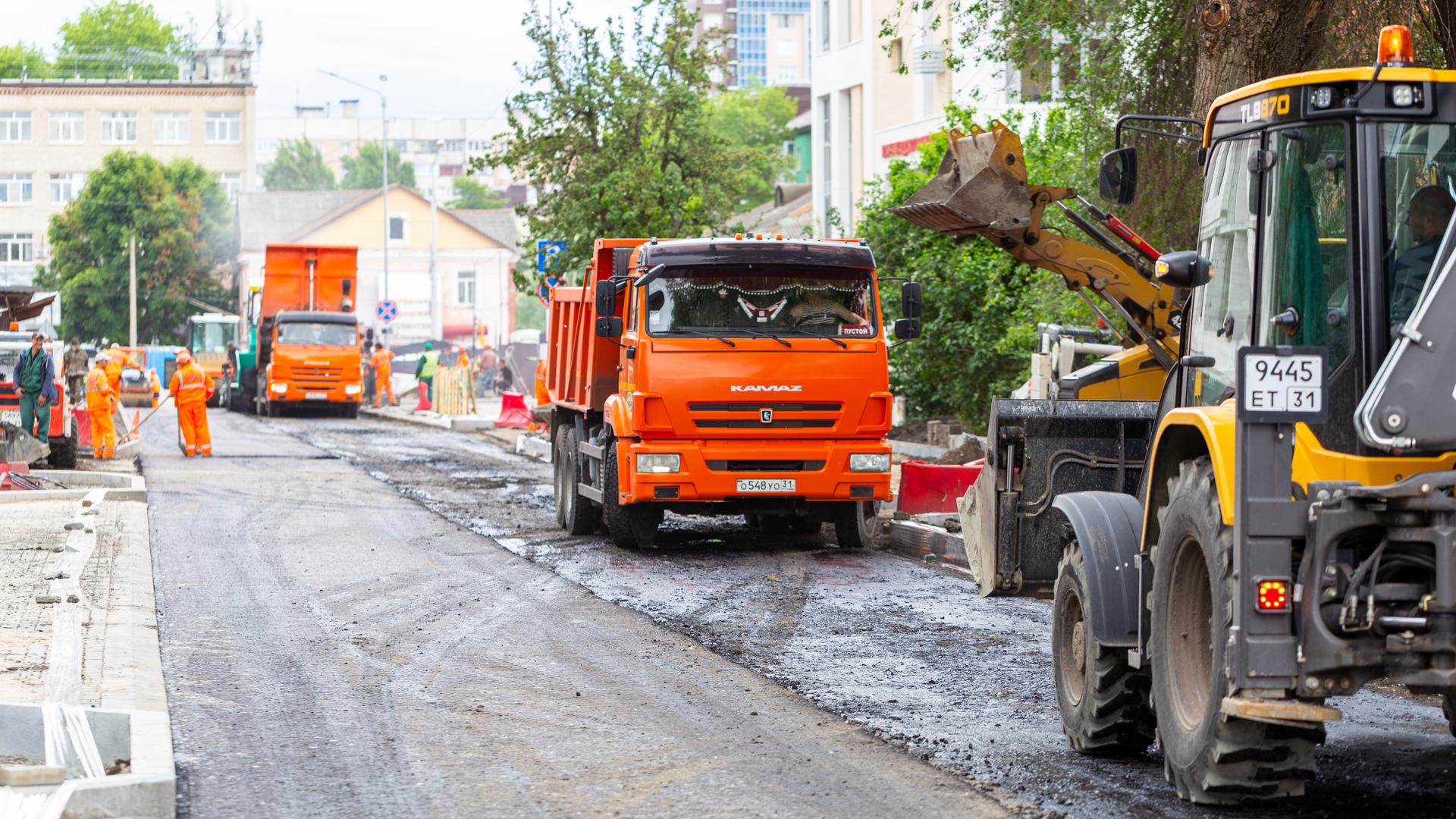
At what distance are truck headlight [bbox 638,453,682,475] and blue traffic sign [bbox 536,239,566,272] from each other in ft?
42.3

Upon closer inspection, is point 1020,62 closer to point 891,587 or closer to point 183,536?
point 891,587

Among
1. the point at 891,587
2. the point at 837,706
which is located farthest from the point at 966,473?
the point at 837,706

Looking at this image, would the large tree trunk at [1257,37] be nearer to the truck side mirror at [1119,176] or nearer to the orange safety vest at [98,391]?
the truck side mirror at [1119,176]

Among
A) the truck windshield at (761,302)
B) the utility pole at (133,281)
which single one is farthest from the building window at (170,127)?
the truck windshield at (761,302)

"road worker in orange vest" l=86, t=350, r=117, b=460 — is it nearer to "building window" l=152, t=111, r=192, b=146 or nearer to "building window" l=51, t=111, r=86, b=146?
"building window" l=152, t=111, r=192, b=146

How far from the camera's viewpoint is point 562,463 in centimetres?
1720

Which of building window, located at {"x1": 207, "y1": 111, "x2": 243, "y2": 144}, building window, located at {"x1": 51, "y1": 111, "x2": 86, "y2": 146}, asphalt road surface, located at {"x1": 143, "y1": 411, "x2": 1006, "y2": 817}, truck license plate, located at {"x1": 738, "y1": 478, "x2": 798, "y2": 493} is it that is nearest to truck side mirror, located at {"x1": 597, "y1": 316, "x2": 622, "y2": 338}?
truck license plate, located at {"x1": 738, "y1": 478, "x2": 798, "y2": 493}

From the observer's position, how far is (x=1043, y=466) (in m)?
8.59

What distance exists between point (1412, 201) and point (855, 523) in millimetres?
9845

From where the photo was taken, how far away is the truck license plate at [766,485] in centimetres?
1455

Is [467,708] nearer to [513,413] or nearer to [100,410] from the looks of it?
[100,410]

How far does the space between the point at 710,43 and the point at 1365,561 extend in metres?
25.1

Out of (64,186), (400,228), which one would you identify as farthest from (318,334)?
(64,186)

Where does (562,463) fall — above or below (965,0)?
below
